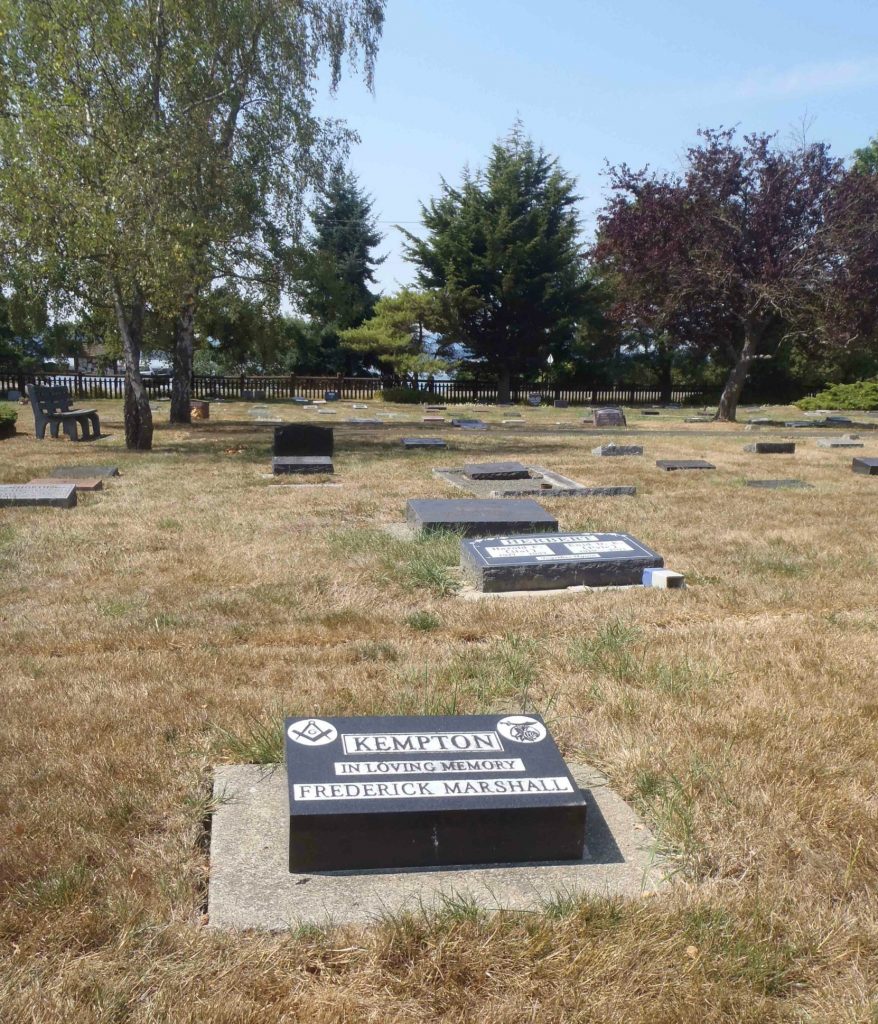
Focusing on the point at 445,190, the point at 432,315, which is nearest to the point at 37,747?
the point at 432,315

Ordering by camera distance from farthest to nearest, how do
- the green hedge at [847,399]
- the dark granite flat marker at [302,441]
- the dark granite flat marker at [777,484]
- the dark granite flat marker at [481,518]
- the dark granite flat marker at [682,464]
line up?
the green hedge at [847,399], the dark granite flat marker at [682,464], the dark granite flat marker at [302,441], the dark granite flat marker at [777,484], the dark granite flat marker at [481,518]

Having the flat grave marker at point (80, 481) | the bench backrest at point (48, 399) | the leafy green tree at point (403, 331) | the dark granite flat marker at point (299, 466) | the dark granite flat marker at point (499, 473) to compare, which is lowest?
the flat grave marker at point (80, 481)

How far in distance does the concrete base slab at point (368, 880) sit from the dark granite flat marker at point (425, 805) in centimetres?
5

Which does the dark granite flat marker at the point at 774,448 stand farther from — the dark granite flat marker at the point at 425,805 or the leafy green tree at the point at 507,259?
the leafy green tree at the point at 507,259

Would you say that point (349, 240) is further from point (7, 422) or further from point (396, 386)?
point (7, 422)

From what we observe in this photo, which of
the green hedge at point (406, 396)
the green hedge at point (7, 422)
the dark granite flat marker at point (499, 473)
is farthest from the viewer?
the green hedge at point (406, 396)

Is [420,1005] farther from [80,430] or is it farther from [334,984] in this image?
[80,430]

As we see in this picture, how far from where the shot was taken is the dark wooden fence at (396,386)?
3859 cm

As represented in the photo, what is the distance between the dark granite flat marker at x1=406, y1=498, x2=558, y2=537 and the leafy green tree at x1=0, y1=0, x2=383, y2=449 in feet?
24.8

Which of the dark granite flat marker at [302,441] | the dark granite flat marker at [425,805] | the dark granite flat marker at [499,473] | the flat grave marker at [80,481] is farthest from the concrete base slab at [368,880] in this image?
the dark granite flat marker at [302,441]

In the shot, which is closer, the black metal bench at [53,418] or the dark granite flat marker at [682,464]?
the dark granite flat marker at [682,464]

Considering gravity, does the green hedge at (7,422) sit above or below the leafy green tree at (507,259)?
below

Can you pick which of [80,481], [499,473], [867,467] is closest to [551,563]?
[499,473]

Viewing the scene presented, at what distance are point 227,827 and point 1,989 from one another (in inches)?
33.6
